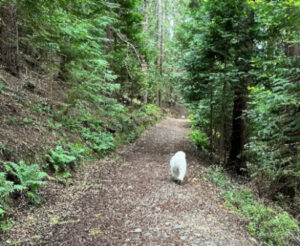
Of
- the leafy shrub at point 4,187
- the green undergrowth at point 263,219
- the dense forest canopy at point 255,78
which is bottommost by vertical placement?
the green undergrowth at point 263,219

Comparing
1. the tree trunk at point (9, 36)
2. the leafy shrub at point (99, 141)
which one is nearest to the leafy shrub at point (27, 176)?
the leafy shrub at point (99, 141)

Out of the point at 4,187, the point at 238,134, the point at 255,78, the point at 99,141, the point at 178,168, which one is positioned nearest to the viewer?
the point at 4,187

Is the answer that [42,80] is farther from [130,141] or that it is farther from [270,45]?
[270,45]

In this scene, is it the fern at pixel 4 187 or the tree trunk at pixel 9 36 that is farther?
the tree trunk at pixel 9 36

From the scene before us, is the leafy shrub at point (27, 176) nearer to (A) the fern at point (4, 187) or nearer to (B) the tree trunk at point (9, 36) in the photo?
(A) the fern at point (4, 187)

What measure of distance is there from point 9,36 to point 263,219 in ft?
27.8

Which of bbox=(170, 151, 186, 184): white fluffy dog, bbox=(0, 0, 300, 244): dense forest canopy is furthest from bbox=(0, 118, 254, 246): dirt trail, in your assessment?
bbox=(0, 0, 300, 244): dense forest canopy

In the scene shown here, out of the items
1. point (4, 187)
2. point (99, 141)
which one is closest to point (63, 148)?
point (99, 141)

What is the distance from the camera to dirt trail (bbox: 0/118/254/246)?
3.73m

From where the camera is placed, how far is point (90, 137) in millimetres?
8727

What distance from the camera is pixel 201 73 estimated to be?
877cm

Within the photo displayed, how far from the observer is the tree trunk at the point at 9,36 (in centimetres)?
667

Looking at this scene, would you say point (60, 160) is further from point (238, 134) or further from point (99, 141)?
point (238, 134)

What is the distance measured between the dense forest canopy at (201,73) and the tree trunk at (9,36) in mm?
28
